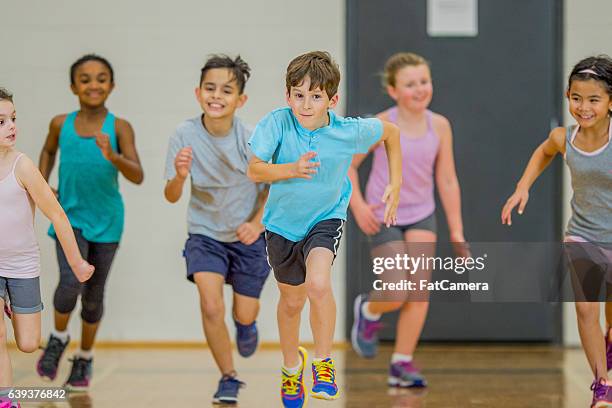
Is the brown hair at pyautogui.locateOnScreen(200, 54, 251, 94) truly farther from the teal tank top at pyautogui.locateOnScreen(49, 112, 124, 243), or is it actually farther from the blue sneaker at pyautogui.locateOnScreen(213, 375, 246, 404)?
the blue sneaker at pyautogui.locateOnScreen(213, 375, 246, 404)

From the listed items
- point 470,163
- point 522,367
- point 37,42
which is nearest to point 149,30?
point 37,42

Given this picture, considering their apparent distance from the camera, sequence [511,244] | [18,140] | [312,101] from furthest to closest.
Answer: [511,244] → [18,140] → [312,101]

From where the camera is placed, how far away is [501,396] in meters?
4.62

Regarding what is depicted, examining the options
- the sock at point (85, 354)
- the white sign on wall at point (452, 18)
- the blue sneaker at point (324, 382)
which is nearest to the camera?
the blue sneaker at point (324, 382)

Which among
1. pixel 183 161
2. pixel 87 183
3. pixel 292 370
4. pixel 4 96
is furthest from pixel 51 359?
pixel 4 96

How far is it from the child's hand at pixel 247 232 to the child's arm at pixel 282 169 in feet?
2.22

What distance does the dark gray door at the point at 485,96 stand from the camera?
5938mm

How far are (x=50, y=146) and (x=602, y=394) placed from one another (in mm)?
2602

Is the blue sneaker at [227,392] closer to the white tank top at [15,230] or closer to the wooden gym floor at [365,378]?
the wooden gym floor at [365,378]

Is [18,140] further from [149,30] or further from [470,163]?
[470,163]

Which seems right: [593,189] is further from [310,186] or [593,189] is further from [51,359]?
[51,359]

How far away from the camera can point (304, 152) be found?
3834 mm

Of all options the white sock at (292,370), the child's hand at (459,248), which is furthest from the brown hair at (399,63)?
the white sock at (292,370)

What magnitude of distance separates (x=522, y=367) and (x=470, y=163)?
124 cm
